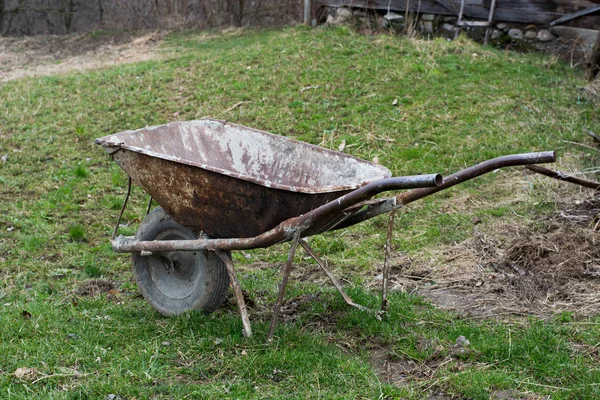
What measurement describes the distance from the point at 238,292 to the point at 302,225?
2.12ft

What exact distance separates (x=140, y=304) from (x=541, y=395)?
288 cm

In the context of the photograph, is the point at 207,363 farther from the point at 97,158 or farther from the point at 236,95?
the point at 236,95

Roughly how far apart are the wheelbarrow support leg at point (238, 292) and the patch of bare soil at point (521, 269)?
1504 millimetres

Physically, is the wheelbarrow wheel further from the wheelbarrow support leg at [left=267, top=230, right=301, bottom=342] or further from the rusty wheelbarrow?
the wheelbarrow support leg at [left=267, top=230, right=301, bottom=342]

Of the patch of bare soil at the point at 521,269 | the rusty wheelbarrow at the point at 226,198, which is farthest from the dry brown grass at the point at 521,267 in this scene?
the rusty wheelbarrow at the point at 226,198

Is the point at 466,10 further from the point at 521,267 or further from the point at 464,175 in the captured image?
the point at 464,175

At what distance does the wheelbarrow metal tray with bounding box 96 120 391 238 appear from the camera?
439 cm

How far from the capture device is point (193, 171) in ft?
14.7

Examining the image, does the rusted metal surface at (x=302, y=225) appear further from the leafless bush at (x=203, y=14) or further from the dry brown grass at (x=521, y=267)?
the leafless bush at (x=203, y=14)

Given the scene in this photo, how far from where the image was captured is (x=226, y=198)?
177 inches

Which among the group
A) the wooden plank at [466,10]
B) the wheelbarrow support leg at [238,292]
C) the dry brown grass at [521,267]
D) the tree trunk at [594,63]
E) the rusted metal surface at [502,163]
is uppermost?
the rusted metal surface at [502,163]

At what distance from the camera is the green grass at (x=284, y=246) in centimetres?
408

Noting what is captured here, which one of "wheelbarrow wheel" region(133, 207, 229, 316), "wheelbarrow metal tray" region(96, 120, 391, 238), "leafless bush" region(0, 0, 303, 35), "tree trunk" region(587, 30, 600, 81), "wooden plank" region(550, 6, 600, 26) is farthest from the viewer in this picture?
"leafless bush" region(0, 0, 303, 35)

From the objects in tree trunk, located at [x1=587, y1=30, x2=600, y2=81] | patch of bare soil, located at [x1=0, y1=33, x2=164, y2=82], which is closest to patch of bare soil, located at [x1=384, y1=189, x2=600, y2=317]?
tree trunk, located at [x1=587, y1=30, x2=600, y2=81]
